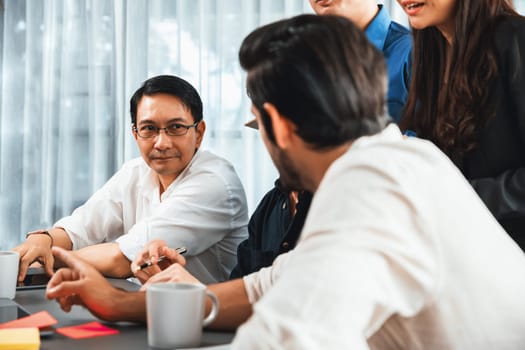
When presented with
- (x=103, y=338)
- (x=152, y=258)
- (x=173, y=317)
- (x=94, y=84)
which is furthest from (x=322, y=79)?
(x=94, y=84)

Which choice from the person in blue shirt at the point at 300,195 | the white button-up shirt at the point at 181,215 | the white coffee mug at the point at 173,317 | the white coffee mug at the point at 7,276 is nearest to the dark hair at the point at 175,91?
the white button-up shirt at the point at 181,215

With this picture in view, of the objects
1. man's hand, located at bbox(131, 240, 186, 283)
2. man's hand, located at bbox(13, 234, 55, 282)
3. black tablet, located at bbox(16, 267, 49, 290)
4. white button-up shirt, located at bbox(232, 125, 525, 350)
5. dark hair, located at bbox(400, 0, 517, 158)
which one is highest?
dark hair, located at bbox(400, 0, 517, 158)

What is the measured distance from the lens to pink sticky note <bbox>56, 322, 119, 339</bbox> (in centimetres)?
118

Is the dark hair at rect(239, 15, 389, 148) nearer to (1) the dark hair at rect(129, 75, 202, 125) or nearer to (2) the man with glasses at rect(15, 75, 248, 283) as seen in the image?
(2) the man with glasses at rect(15, 75, 248, 283)

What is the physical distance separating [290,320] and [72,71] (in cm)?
301

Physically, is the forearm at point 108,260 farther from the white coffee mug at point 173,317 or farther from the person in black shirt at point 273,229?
Answer: the white coffee mug at point 173,317

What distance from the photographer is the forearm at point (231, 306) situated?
1.24 m

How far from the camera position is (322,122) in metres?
0.92

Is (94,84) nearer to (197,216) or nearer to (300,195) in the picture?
(197,216)

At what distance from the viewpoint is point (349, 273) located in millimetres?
734

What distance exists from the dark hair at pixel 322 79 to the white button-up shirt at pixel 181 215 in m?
1.17

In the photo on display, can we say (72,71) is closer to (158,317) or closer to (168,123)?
(168,123)

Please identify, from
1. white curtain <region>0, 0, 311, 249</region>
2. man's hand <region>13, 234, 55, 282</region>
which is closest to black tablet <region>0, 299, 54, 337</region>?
man's hand <region>13, 234, 55, 282</region>

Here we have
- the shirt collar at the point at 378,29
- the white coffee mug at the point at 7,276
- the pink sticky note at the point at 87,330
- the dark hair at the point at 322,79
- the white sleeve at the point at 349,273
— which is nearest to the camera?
the white sleeve at the point at 349,273
